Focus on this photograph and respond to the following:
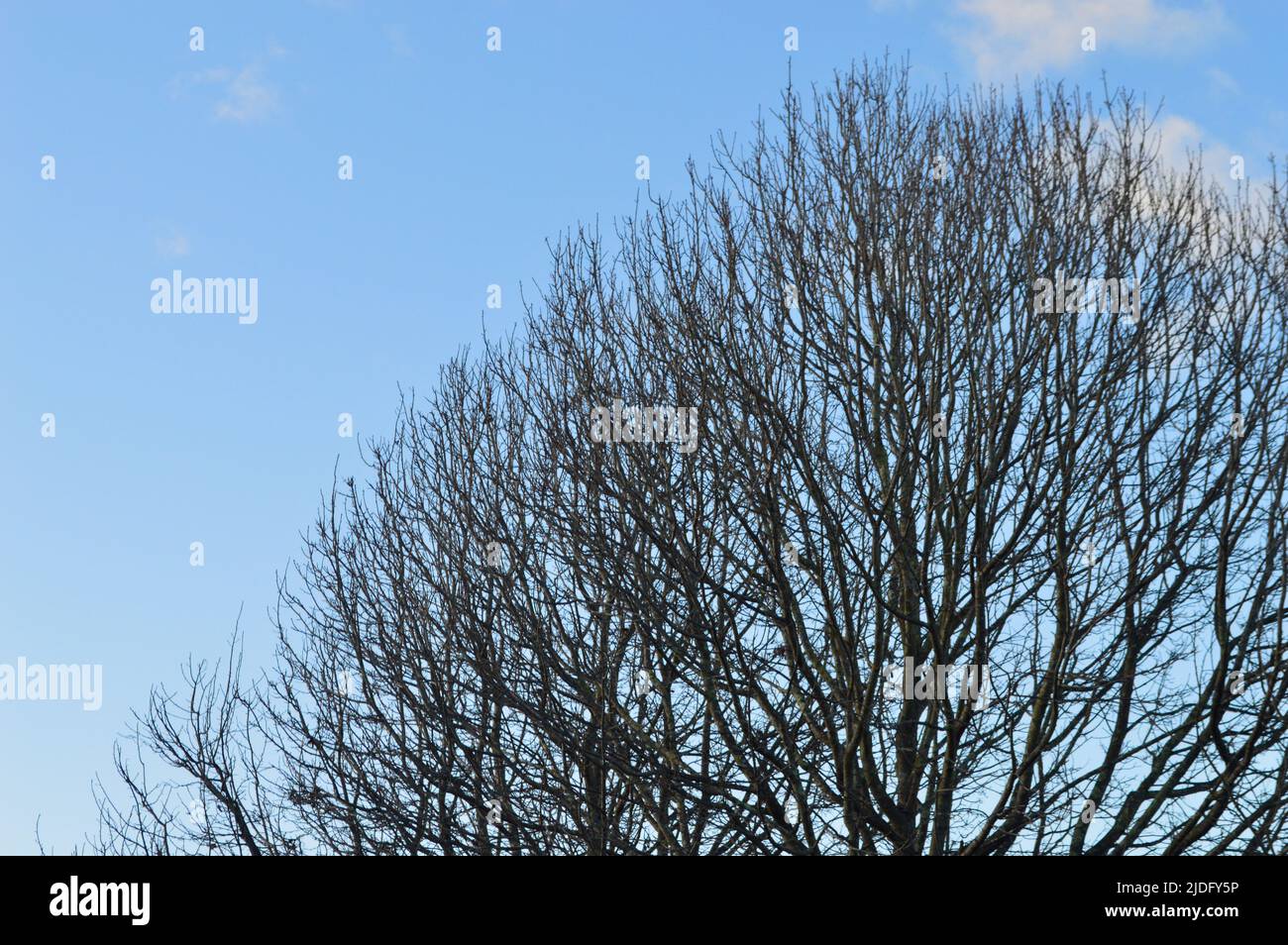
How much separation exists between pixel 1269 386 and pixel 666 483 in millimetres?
4386

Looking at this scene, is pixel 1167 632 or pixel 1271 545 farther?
pixel 1167 632

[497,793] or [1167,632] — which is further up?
[1167,632]

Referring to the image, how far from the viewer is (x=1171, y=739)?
29.0 ft

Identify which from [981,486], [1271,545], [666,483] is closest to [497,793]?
[666,483]
